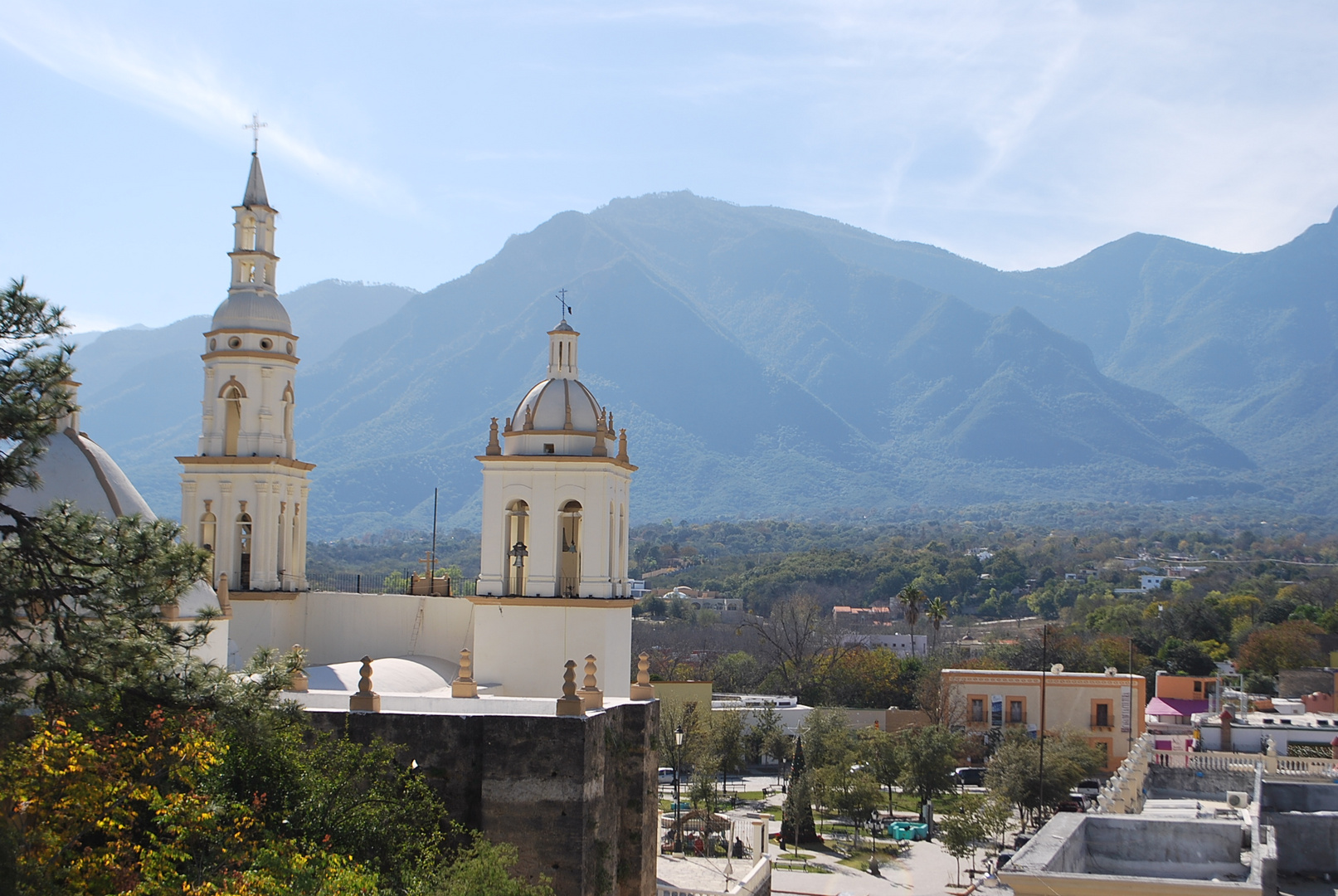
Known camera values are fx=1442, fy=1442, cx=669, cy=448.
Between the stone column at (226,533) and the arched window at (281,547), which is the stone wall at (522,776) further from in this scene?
the arched window at (281,547)

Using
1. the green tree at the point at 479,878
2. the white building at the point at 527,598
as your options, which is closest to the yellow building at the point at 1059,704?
the white building at the point at 527,598

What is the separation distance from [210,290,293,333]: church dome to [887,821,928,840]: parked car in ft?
91.0

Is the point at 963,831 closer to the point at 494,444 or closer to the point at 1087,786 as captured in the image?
the point at 1087,786

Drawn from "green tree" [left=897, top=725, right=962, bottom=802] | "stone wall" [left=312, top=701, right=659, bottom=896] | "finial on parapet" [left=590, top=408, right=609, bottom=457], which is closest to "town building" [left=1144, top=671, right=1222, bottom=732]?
"green tree" [left=897, top=725, right=962, bottom=802]

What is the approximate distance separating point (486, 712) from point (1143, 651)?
63.2 m

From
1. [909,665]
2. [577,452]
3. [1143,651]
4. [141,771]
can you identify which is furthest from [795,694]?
[141,771]

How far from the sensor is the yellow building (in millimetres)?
55406

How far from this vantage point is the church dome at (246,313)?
95.6ft

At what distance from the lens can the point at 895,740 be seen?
184ft

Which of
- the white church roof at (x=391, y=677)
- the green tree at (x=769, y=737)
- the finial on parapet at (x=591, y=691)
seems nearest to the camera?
the finial on parapet at (x=591, y=691)

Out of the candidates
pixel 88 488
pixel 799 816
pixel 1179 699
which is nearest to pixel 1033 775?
pixel 799 816

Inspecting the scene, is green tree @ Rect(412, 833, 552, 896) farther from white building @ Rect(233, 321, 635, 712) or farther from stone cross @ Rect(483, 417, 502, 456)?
stone cross @ Rect(483, 417, 502, 456)

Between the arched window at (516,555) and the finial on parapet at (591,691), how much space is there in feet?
20.9

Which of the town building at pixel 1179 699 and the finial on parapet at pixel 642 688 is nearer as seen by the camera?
the finial on parapet at pixel 642 688
